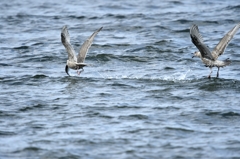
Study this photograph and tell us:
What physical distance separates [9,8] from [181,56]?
1016cm

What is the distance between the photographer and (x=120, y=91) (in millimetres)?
12273

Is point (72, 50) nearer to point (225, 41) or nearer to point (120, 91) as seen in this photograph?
point (120, 91)

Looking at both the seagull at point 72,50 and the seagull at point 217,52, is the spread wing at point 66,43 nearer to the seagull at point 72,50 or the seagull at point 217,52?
the seagull at point 72,50

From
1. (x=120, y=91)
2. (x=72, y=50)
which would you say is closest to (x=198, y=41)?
(x=120, y=91)

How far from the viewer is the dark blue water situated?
894 centimetres

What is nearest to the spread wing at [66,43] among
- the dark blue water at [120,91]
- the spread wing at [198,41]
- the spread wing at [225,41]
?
the dark blue water at [120,91]

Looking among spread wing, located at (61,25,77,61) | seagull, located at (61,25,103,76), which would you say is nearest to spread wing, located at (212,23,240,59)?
seagull, located at (61,25,103,76)

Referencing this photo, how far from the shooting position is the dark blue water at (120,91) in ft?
29.3

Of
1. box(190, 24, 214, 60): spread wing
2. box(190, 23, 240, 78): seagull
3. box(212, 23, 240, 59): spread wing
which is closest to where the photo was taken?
box(190, 24, 214, 60): spread wing

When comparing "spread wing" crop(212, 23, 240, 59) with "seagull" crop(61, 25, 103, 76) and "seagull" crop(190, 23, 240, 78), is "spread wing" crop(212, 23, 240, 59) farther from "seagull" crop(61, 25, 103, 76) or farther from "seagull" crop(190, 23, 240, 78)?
"seagull" crop(61, 25, 103, 76)

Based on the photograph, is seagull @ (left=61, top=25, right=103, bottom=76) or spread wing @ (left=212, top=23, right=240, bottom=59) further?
seagull @ (left=61, top=25, right=103, bottom=76)

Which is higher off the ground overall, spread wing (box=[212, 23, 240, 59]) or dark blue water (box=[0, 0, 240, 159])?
spread wing (box=[212, 23, 240, 59])

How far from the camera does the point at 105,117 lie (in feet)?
34.0

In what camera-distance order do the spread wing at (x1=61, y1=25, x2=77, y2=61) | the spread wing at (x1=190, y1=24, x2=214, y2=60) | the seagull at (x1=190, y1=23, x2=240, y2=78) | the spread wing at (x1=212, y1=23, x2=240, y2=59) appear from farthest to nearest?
the spread wing at (x1=61, y1=25, x2=77, y2=61) → the spread wing at (x1=212, y1=23, x2=240, y2=59) → the seagull at (x1=190, y1=23, x2=240, y2=78) → the spread wing at (x1=190, y1=24, x2=214, y2=60)
